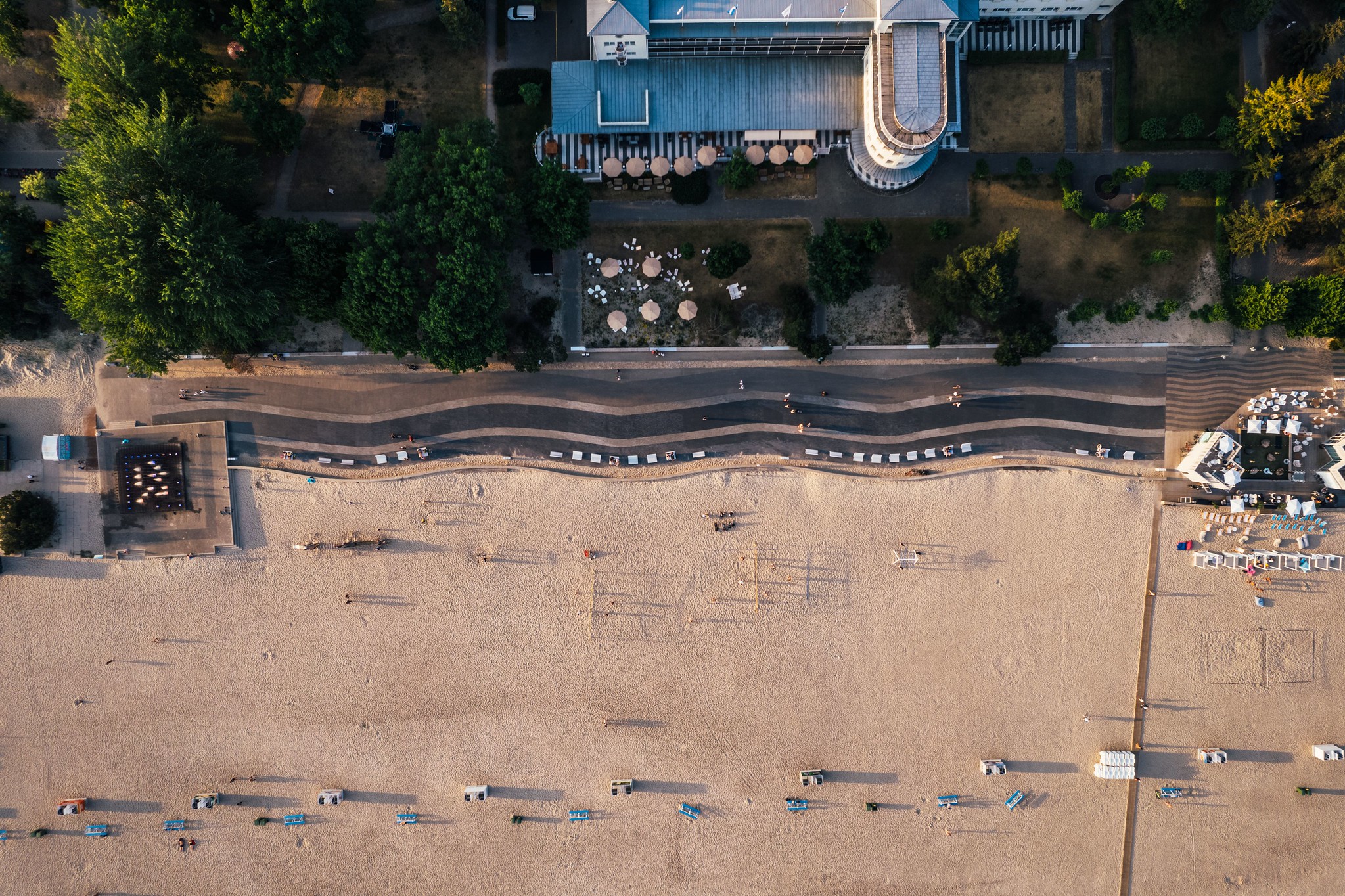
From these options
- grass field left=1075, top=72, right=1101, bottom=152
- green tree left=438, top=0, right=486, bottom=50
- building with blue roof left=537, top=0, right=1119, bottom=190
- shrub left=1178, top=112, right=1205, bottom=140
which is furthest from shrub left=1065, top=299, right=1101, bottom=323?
green tree left=438, top=0, right=486, bottom=50

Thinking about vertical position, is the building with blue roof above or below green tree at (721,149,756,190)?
above

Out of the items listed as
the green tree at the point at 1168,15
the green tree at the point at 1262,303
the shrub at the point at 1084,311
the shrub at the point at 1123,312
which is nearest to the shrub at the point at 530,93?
the shrub at the point at 1084,311

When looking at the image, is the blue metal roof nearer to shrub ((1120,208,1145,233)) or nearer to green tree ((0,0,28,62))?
shrub ((1120,208,1145,233))

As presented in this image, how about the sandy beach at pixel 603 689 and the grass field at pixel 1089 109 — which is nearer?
the grass field at pixel 1089 109

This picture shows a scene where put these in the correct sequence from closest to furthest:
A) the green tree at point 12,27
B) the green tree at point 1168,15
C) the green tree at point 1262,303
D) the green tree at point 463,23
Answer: the green tree at point 12,27, the green tree at point 463,23, the green tree at point 1168,15, the green tree at point 1262,303

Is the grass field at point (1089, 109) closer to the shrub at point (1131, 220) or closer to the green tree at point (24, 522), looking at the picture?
the shrub at point (1131, 220)

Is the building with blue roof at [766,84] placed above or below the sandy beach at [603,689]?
above
